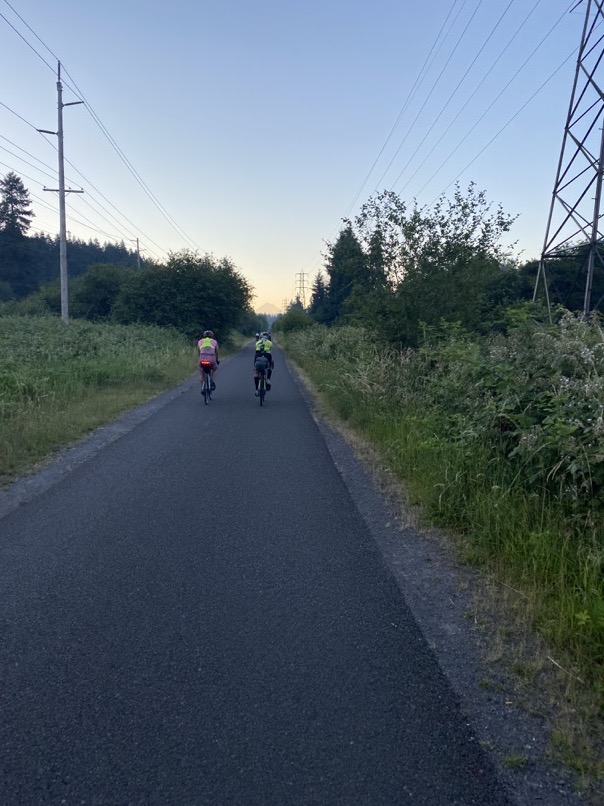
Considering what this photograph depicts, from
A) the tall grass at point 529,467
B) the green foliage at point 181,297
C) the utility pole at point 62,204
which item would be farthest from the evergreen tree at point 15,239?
the tall grass at point 529,467

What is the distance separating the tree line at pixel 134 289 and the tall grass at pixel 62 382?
14706 millimetres

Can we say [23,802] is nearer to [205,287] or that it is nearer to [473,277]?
[473,277]

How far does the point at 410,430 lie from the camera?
8.38 m

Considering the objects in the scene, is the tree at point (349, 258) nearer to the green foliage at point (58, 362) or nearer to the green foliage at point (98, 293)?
the green foliage at point (58, 362)

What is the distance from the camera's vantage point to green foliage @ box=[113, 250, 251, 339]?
4062cm

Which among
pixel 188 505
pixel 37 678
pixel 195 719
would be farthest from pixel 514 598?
pixel 188 505

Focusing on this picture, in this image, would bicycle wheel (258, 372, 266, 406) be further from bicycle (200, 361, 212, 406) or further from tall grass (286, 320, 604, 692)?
tall grass (286, 320, 604, 692)

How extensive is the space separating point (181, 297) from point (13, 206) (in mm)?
46427

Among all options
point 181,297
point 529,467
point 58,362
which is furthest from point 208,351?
point 181,297

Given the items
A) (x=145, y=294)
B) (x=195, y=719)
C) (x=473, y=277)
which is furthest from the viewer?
(x=145, y=294)

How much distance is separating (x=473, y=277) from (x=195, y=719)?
11732mm

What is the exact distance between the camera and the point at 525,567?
Result: 4.27 metres

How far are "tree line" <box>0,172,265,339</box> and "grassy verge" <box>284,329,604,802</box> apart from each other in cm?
3493

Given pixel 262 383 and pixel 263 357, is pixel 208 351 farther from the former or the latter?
pixel 262 383
